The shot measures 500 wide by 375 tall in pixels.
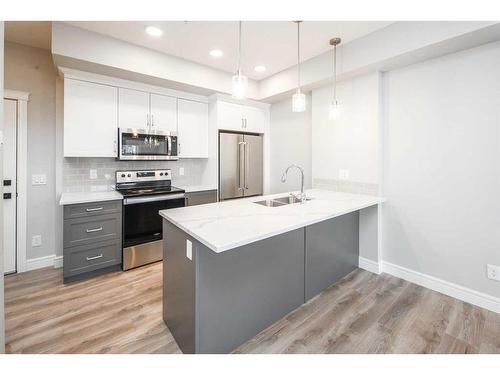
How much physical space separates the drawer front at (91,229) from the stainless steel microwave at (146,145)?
785 millimetres

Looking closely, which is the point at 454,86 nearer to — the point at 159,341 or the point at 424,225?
the point at 424,225

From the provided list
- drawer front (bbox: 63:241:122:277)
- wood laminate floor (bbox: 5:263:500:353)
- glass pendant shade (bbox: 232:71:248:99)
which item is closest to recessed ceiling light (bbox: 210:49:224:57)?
glass pendant shade (bbox: 232:71:248:99)

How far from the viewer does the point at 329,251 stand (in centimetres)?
252

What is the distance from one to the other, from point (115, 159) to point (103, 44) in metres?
1.36

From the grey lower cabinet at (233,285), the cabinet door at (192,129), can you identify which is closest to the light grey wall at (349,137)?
the grey lower cabinet at (233,285)

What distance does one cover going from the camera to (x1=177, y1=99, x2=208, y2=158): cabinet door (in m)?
3.57

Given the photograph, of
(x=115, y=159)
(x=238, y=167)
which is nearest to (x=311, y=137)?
(x=238, y=167)

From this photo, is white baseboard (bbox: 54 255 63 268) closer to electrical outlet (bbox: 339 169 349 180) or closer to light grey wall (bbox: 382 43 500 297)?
electrical outlet (bbox: 339 169 349 180)

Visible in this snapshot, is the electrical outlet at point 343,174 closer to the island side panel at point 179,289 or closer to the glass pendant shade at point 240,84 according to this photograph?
the glass pendant shade at point 240,84

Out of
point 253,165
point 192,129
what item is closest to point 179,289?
point 192,129

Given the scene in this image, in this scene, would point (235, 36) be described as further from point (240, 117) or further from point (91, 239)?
point (91, 239)

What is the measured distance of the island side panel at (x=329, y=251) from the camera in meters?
2.28

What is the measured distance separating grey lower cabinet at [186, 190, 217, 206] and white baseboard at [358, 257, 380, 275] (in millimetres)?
2132
